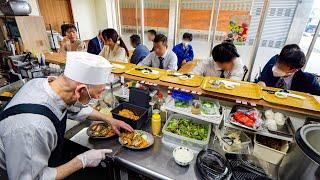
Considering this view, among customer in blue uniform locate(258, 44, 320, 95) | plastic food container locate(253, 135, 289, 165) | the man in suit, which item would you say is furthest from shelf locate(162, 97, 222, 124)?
the man in suit

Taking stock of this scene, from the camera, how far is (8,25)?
11.5ft

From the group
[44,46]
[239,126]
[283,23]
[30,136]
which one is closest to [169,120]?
[239,126]

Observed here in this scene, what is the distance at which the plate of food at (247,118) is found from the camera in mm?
1295

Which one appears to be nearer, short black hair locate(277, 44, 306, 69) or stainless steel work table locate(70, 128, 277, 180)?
stainless steel work table locate(70, 128, 277, 180)

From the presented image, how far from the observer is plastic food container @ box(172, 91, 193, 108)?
1.56 m

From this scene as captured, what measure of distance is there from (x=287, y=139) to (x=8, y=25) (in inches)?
192

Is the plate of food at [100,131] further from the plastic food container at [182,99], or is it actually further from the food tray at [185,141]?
the plastic food container at [182,99]

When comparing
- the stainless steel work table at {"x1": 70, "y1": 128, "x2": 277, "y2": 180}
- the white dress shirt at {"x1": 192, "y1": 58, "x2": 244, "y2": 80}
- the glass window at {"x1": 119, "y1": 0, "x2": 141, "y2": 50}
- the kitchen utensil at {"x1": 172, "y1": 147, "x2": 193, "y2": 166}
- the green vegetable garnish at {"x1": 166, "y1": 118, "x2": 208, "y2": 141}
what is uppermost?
the glass window at {"x1": 119, "y1": 0, "x2": 141, "y2": 50}

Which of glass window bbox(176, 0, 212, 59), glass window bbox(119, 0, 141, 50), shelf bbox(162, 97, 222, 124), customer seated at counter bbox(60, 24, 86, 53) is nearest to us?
shelf bbox(162, 97, 222, 124)

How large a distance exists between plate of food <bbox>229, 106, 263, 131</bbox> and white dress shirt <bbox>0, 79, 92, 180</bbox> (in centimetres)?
126

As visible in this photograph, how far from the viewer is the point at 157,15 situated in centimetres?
575

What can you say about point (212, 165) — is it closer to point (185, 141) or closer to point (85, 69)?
point (185, 141)

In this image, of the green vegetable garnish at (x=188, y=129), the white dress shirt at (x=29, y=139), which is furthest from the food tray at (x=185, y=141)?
the white dress shirt at (x=29, y=139)

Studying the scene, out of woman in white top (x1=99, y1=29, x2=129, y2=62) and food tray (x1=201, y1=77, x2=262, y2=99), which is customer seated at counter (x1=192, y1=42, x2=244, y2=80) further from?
woman in white top (x1=99, y1=29, x2=129, y2=62)
